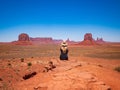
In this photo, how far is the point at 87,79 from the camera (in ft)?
39.1

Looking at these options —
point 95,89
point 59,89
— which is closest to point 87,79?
point 95,89

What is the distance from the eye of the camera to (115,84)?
12688 millimetres

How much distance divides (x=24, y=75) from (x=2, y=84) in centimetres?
244

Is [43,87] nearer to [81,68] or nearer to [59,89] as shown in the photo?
[59,89]

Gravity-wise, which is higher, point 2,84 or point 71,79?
point 71,79

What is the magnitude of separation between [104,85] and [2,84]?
8.88 meters

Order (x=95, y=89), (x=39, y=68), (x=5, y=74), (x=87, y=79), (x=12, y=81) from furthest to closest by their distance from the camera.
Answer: (x=39, y=68), (x=5, y=74), (x=12, y=81), (x=87, y=79), (x=95, y=89)

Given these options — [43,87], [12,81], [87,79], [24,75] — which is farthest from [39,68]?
[87,79]

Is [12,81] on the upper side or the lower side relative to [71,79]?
lower

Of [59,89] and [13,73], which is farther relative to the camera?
[13,73]

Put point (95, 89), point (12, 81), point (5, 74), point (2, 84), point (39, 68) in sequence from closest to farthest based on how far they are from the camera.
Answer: point (95, 89)
point (2, 84)
point (12, 81)
point (5, 74)
point (39, 68)

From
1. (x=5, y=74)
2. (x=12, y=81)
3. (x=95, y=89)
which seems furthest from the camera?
(x=5, y=74)

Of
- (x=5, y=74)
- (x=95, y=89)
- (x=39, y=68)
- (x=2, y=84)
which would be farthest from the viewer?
(x=39, y=68)

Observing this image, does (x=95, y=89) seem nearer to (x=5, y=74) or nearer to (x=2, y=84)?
(x=2, y=84)
